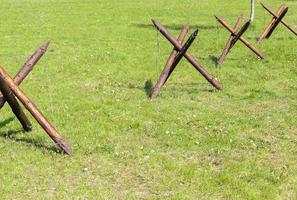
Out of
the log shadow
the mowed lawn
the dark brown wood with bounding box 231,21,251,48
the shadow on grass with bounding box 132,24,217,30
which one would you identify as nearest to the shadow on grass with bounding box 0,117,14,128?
the mowed lawn

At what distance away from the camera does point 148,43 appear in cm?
2261

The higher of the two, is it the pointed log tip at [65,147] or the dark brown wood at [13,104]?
the dark brown wood at [13,104]

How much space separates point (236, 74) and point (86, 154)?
27.6ft

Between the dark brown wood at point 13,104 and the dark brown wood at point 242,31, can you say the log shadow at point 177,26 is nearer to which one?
the dark brown wood at point 242,31

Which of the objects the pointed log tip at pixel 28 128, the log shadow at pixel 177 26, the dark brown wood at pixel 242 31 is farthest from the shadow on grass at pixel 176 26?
the pointed log tip at pixel 28 128

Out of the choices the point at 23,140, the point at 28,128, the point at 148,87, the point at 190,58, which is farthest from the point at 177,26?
the point at 23,140

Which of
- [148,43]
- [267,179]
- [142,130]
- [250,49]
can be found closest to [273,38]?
[250,49]

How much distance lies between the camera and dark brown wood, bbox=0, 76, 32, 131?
10020mm

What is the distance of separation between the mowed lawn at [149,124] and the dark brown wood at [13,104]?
250 millimetres

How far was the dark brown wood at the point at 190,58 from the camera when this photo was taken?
45.9ft

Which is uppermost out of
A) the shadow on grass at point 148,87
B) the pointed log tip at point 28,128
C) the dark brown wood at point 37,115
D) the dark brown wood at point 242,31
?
the dark brown wood at point 37,115

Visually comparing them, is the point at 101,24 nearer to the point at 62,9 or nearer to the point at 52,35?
the point at 52,35

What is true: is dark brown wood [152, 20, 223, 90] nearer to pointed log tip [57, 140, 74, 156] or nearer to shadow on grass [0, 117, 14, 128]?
shadow on grass [0, 117, 14, 128]

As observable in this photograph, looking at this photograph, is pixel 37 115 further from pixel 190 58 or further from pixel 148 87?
pixel 148 87
